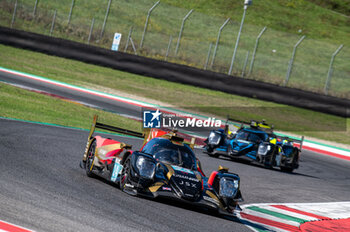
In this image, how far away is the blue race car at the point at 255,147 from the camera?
49.3 feet

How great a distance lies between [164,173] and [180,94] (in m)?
17.3

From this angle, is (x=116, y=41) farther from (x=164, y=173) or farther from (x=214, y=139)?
(x=164, y=173)

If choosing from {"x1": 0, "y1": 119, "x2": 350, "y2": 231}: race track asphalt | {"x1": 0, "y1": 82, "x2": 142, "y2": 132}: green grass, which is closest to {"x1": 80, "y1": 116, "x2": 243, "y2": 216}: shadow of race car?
{"x1": 0, "y1": 119, "x2": 350, "y2": 231}: race track asphalt

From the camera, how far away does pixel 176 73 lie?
2541 cm

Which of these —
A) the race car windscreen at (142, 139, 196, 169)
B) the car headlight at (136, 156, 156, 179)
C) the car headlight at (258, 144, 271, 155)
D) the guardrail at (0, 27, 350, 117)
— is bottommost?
the car headlight at (136, 156, 156, 179)

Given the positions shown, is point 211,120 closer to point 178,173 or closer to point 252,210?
point 252,210

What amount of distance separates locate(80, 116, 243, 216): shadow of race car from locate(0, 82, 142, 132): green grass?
6043mm

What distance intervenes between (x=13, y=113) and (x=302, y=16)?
3932 centimetres

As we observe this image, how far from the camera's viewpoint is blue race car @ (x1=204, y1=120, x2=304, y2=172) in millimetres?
15039

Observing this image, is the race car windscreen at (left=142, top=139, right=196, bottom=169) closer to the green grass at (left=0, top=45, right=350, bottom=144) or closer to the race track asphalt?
the race track asphalt

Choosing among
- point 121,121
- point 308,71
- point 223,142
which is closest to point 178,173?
point 223,142

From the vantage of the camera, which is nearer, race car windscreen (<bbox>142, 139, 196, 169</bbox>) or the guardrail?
race car windscreen (<bbox>142, 139, 196, 169</bbox>)

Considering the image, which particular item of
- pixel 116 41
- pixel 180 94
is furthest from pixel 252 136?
pixel 116 41

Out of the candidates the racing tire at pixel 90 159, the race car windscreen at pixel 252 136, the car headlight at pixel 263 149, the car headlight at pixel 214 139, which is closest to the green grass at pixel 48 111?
the car headlight at pixel 214 139
